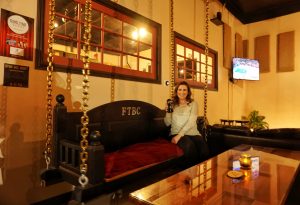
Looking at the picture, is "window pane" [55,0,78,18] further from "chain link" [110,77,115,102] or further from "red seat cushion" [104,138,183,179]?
"red seat cushion" [104,138,183,179]

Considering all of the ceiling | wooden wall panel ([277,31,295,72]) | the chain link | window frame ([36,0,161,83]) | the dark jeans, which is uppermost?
the ceiling

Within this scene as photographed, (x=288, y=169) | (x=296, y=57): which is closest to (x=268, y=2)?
(x=296, y=57)

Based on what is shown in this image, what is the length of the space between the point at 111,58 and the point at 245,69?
390 cm

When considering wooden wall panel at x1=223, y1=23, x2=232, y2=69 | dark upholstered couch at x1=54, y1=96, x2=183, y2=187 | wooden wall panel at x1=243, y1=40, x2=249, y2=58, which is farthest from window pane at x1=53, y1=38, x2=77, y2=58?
wooden wall panel at x1=243, y1=40, x2=249, y2=58

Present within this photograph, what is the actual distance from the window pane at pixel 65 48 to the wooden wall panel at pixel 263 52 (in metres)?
5.19

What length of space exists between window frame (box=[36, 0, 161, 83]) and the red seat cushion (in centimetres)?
86

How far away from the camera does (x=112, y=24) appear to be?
2594 mm

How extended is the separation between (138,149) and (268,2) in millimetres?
5057

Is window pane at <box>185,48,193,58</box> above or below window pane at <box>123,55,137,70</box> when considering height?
above

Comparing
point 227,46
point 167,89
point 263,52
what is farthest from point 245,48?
point 167,89

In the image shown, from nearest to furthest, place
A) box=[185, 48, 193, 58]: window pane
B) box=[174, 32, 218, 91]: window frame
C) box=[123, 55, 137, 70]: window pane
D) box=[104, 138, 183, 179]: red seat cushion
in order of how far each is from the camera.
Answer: box=[104, 138, 183, 179]: red seat cushion → box=[123, 55, 137, 70]: window pane → box=[174, 32, 218, 91]: window frame → box=[185, 48, 193, 58]: window pane

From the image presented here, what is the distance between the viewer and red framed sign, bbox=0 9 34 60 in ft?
5.33

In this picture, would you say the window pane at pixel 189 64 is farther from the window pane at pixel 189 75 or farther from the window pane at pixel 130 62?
the window pane at pixel 130 62

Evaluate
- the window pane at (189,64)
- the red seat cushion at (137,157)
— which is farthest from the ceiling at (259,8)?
the red seat cushion at (137,157)
